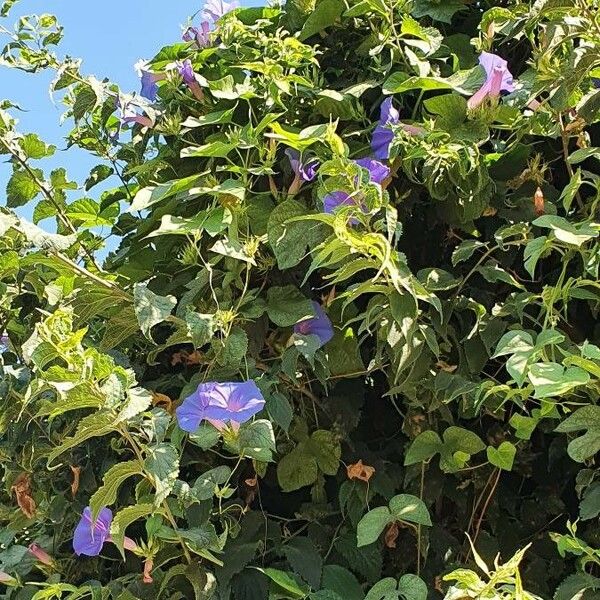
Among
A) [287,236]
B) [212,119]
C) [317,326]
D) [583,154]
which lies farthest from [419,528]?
[212,119]

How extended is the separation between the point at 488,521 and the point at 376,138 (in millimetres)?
483

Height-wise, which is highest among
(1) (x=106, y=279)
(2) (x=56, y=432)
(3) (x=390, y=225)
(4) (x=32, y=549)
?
(3) (x=390, y=225)

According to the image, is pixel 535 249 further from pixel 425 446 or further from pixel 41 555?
pixel 41 555

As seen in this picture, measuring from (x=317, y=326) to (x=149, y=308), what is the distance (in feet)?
0.66

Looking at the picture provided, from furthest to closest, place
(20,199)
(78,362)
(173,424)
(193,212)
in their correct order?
(20,199), (193,212), (173,424), (78,362)

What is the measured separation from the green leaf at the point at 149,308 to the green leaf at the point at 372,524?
1.03 feet

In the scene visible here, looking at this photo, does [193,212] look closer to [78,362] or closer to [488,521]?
[78,362]

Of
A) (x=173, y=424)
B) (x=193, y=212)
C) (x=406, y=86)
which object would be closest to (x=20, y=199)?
(x=193, y=212)

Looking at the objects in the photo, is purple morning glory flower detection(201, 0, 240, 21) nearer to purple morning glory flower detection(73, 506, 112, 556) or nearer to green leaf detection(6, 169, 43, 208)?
green leaf detection(6, 169, 43, 208)

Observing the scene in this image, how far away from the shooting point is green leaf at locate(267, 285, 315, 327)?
103 cm

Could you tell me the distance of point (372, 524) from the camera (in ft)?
3.15

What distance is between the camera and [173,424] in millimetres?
1035

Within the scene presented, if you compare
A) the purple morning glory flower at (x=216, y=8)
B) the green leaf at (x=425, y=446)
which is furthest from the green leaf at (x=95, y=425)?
the purple morning glory flower at (x=216, y=8)

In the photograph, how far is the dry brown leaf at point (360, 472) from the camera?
1.05 meters
